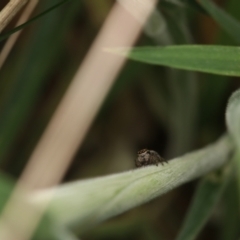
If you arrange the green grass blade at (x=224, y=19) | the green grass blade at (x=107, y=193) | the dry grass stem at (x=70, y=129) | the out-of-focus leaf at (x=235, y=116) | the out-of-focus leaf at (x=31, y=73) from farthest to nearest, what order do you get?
the out-of-focus leaf at (x=31, y=73)
the green grass blade at (x=224, y=19)
the out-of-focus leaf at (x=235, y=116)
the green grass blade at (x=107, y=193)
the dry grass stem at (x=70, y=129)

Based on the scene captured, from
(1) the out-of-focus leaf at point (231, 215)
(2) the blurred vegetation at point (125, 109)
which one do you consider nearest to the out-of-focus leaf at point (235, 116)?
(2) the blurred vegetation at point (125, 109)

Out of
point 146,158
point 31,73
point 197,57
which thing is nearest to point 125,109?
point 31,73

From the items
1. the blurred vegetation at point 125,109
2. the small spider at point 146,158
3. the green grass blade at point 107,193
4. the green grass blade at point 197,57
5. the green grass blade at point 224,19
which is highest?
the blurred vegetation at point 125,109

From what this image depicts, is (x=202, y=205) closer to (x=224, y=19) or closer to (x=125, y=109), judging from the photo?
(x=224, y=19)

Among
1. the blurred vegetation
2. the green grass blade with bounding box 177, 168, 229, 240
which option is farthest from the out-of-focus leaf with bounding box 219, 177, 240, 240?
the green grass blade with bounding box 177, 168, 229, 240

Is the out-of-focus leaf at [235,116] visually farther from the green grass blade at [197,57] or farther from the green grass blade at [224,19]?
the green grass blade at [224,19]

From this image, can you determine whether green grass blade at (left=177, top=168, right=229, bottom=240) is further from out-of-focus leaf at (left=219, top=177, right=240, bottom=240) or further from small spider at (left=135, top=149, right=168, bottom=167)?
out-of-focus leaf at (left=219, top=177, right=240, bottom=240)

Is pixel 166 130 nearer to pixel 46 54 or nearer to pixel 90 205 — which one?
pixel 46 54
